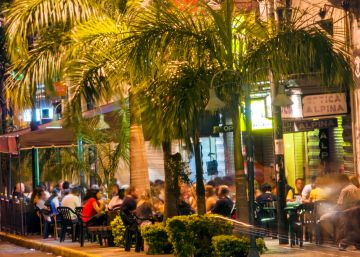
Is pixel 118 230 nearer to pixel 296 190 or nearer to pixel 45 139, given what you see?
pixel 296 190

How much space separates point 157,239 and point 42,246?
7542 mm

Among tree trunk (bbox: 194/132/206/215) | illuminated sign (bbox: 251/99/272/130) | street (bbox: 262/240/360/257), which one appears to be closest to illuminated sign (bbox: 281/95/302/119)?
illuminated sign (bbox: 251/99/272/130)

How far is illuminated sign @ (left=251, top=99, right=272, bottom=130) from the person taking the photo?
28125 mm

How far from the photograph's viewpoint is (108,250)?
2270 centimetres

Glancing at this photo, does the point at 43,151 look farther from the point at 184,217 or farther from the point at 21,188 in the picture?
the point at 184,217

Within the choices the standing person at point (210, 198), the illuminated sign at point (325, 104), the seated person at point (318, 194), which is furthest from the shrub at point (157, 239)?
the illuminated sign at point (325, 104)

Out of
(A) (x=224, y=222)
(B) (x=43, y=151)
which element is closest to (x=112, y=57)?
(A) (x=224, y=222)

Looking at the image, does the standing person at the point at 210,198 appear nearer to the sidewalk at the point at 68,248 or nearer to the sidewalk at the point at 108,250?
the sidewalk at the point at 108,250

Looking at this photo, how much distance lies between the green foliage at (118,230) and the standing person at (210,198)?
2.08 m

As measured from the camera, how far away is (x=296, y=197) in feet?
Answer: 78.3

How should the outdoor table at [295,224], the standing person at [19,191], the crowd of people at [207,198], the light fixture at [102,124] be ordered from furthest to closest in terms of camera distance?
1. the standing person at [19,191]
2. the light fixture at [102,124]
3. the outdoor table at [295,224]
4. the crowd of people at [207,198]

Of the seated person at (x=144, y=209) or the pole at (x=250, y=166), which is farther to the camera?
the seated person at (x=144, y=209)

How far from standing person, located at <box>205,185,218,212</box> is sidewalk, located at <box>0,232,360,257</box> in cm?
153

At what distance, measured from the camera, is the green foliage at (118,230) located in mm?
22672
